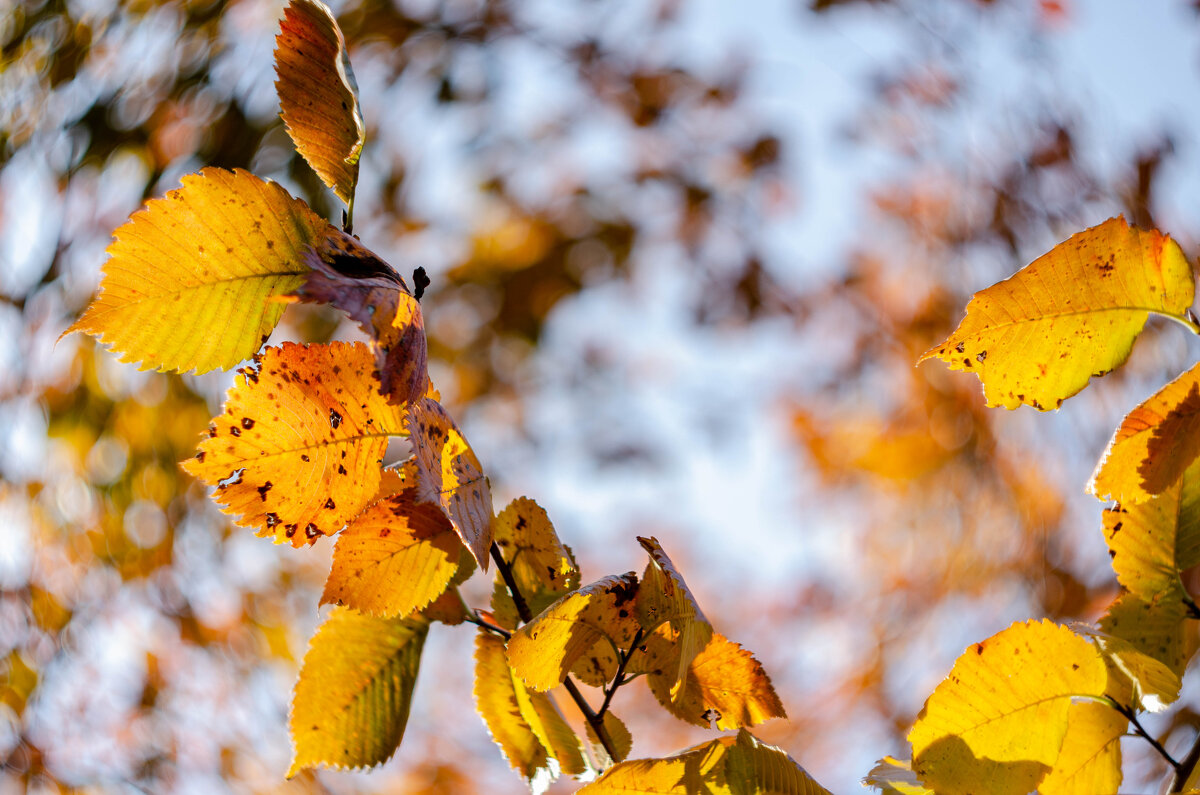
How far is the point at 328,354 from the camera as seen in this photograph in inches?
12.6

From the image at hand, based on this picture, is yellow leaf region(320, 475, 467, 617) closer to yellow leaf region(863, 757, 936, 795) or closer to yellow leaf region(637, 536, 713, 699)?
yellow leaf region(637, 536, 713, 699)

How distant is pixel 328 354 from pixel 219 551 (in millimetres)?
2523

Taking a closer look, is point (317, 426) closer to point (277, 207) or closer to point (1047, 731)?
point (277, 207)

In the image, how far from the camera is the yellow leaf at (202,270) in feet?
0.96

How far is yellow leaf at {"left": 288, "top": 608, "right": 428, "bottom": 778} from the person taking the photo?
1.25 ft

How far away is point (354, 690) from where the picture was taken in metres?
0.39

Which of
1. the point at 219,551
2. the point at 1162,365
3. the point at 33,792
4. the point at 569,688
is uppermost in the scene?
the point at 569,688

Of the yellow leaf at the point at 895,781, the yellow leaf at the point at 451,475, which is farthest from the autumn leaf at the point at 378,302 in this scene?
the yellow leaf at the point at 895,781

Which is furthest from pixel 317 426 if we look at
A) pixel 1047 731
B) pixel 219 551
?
pixel 219 551

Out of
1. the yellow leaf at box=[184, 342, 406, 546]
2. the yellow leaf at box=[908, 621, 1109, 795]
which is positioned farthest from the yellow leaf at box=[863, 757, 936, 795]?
the yellow leaf at box=[184, 342, 406, 546]

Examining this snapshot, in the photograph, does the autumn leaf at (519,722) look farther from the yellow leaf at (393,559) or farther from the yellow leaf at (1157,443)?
the yellow leaf at (1157,443)

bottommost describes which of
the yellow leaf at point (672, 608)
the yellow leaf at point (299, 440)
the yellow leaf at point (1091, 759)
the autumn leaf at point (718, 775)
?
the yellow leaf at point (1091, 759)

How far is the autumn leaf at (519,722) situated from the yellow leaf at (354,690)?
0.04m

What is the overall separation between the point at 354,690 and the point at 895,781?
25 cm
